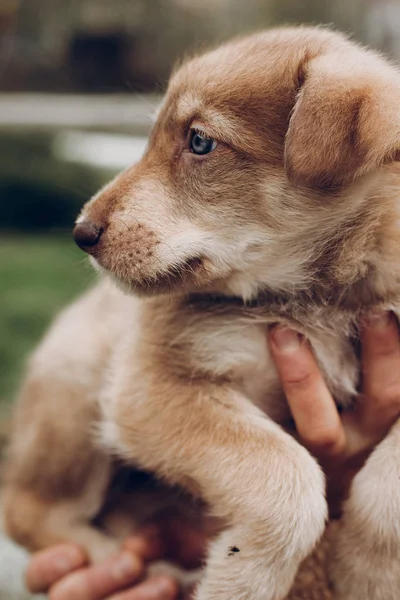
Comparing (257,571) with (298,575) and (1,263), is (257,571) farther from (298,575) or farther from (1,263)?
(1,263)

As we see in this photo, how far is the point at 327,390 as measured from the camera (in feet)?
7.20

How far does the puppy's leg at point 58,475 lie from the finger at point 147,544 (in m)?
0.14

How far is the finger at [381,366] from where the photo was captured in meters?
2.13

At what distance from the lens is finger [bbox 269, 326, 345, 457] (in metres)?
2.12

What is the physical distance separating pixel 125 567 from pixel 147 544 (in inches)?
5.6

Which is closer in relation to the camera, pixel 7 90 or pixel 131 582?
pixel 131 582

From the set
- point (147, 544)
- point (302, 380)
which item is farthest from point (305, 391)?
point (147, 544)

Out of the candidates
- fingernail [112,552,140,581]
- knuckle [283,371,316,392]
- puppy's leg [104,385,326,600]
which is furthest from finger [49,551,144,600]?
knuckle [283,371,316,392]

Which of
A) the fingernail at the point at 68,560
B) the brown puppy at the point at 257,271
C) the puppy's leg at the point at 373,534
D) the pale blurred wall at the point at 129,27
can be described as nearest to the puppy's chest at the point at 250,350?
the brown puppy at the point at 257,271

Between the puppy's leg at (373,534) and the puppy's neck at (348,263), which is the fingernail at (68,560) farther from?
the puppy's neck at (348,263)

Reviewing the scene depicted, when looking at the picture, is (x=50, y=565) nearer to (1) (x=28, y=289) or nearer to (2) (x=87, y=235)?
(2) (x=87, y=235)

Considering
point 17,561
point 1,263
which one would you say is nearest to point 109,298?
point 17,561

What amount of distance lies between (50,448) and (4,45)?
34.5 ft

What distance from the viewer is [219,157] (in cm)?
209
